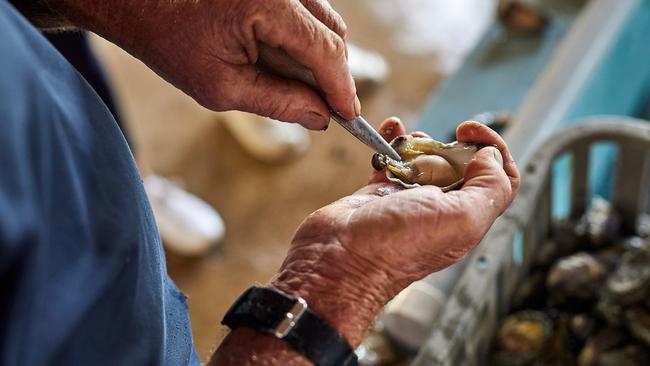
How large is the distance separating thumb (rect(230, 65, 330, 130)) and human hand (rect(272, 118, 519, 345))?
13 cm

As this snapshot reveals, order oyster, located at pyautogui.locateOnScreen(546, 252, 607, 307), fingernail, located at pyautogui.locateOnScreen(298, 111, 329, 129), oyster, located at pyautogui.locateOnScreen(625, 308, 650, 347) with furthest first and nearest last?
1. oyster, located at pyautogui.locateOnScreen(546, 252, 607, 307)
2. oyster, located at pyautogui.locateOnScreen(625, 308, 650, 347)
3. fingernail, located at pyautogui.locateOnScreen(298, 111, 329, 129)

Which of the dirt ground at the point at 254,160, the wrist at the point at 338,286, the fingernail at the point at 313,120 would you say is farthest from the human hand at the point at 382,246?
the dirt ground at the point at 254,160

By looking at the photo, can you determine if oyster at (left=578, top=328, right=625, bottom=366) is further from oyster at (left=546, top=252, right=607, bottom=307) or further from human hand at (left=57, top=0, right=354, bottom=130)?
human hand at (left=57, top=0, right=354, bottom=130)

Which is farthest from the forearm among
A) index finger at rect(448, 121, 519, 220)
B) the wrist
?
index finger at rect(448, 121, 519, 220)

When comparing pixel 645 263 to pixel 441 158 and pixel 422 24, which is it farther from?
pixel 422 24

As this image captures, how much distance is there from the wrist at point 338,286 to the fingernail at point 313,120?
0.15 meters

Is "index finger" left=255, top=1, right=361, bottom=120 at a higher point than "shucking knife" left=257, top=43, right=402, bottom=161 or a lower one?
higher

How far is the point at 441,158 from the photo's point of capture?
89cm

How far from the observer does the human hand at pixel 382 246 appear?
2.34 ft

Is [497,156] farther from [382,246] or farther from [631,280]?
[631,280]

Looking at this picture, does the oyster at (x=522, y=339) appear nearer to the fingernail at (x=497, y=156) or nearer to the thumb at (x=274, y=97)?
the fingernail at (x=497, y=156)

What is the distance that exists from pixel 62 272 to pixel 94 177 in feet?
0.29

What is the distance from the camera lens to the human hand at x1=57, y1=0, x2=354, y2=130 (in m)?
0.72

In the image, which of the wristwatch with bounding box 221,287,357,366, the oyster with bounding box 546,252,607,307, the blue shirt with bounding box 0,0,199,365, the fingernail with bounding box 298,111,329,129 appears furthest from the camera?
the oyster with bounding box 546,252,607,307
